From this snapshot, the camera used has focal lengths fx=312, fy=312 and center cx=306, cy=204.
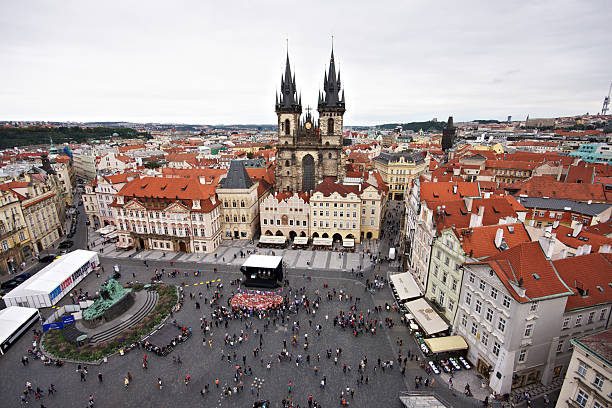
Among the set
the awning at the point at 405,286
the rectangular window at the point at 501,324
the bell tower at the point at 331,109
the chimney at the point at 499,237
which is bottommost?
the awning at the point at 405,286

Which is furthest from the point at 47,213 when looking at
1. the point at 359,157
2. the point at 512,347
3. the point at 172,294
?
the point at 359,157

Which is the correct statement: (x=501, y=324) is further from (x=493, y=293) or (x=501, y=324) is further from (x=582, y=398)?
(x=582, y=398)

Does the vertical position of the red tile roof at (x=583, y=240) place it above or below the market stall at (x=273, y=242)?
above

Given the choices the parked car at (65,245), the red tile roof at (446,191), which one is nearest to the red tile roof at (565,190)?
the red tile roof at (446,191)

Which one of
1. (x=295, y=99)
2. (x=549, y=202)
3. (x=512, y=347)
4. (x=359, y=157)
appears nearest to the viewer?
(x=512, y=347)

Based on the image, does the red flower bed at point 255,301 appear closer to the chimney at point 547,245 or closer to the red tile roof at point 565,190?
the chimney at point 547,245

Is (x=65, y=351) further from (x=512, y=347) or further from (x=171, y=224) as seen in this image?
(x=512, y=347)
